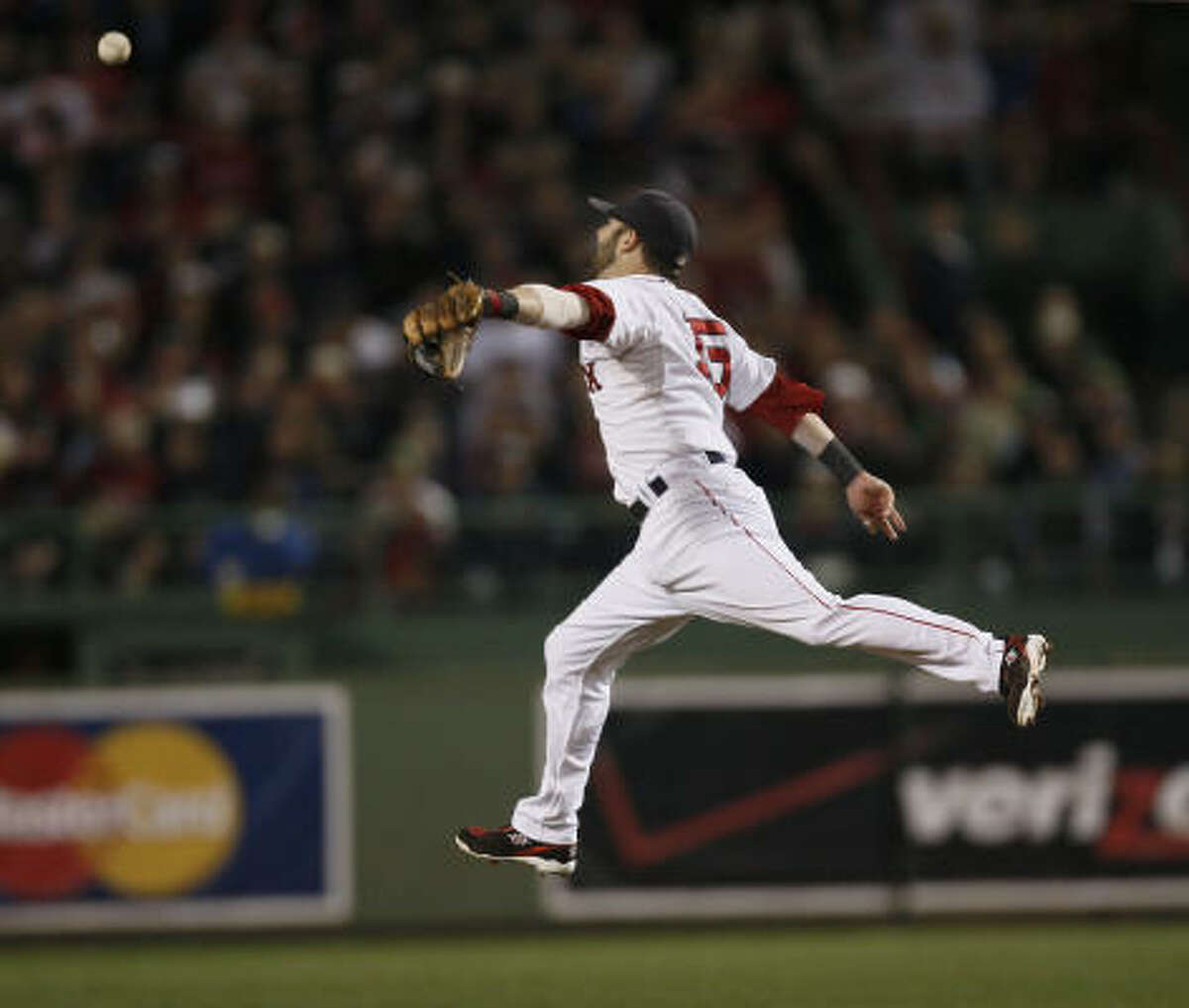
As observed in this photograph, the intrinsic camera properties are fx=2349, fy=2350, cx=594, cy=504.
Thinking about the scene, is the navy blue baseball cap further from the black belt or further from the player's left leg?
the player's left leg

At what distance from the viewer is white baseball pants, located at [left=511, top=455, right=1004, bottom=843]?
7.54 m

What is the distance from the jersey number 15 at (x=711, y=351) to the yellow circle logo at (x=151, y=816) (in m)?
6.38

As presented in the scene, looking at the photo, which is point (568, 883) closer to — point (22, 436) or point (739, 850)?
point (739, 850)

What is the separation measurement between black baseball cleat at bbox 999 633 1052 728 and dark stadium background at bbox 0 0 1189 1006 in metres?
3.55

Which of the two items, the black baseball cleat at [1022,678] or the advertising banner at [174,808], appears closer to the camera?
the black baseball cleat at [1022,678]

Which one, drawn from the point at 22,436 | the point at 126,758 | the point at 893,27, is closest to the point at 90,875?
the point at 126,758

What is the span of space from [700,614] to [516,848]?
3.41 ft

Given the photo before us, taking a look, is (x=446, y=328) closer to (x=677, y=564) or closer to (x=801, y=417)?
(x=677, y=564)

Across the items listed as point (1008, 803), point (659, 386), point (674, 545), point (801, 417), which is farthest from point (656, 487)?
point (1008, 803)

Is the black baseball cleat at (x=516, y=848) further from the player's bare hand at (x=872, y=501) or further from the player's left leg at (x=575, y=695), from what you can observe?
the player's bare hand at (x=872, y=501)

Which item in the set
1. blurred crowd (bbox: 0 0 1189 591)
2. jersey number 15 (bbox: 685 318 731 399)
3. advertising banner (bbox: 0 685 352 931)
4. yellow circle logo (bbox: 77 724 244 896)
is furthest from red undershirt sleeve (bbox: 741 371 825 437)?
yellow circle logo (bbox: 77 724 244 896)

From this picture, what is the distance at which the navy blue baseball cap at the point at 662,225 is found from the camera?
25.3 ft

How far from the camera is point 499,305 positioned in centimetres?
660

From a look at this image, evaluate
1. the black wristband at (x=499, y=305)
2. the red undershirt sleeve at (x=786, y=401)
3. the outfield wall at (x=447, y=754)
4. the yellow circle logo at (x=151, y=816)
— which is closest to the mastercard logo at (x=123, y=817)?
the yellow circle logo at (x=151, y=816)
